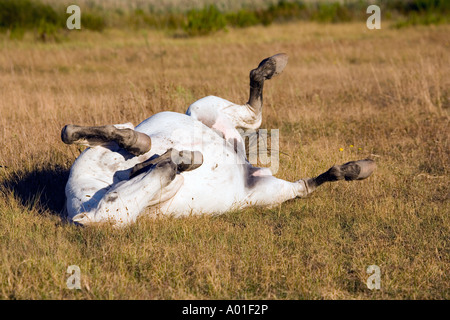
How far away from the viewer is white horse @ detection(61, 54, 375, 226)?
11.9 ft

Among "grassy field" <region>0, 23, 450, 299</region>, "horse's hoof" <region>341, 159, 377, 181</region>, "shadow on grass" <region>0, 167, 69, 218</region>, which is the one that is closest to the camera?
"grassy field" <region>0, 23, 450, 299</region>

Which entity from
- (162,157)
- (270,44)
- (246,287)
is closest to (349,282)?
(246,287)

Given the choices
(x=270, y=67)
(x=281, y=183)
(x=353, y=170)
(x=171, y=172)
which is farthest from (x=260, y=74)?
(x=171, y=172)

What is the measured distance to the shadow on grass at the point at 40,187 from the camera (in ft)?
15.8

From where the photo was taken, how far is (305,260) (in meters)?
3.66

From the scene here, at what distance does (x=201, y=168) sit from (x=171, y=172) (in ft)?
1.55

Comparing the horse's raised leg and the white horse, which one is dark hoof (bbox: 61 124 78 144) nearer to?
the white horse

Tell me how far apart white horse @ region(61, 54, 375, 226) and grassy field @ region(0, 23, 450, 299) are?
6.5 inches

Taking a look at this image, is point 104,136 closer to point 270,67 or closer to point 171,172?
point 171,172

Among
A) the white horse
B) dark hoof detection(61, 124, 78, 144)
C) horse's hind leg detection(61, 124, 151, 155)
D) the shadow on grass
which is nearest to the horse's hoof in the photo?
the white horse

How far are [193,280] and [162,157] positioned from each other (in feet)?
3.08

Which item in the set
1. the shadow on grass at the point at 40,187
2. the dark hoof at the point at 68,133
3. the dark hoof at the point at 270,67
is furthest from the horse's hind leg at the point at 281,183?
Result: the shadow on grass at the point at 40,187

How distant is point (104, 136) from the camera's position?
3828 millimetres

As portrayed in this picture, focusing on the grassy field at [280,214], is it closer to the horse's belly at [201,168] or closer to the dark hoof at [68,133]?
the horse's belly at [201,168]
